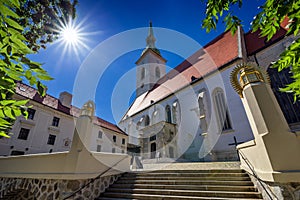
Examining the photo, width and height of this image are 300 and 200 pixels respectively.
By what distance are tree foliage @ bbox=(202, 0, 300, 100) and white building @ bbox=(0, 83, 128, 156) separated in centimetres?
1461

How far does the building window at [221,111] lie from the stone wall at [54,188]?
10197 millimetres

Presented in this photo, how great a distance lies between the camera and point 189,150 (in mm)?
14641

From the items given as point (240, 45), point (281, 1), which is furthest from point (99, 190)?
point (240, 45)

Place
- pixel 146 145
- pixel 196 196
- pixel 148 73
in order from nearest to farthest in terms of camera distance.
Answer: pixel 196 196
pixel 146 145
pixel 148 73

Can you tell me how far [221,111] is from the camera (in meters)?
13.1

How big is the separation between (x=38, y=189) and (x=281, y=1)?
8080 millimetres

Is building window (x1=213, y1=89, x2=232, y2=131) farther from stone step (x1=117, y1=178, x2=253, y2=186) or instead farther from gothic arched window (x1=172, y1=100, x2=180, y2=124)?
stone step (x1=117, y1=178, x2=253, y2=186)

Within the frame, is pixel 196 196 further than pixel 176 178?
No

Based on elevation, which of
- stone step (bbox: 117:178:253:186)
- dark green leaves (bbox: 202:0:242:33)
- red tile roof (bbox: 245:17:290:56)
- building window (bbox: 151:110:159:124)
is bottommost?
stone step (bbox: 117:178:253:186)

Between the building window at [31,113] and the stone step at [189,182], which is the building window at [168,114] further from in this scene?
the building window at [31,113]

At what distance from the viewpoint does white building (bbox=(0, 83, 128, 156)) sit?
1250 cm

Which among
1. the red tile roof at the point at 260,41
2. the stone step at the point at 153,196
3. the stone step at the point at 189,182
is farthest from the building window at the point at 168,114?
the stone step at the point at 153,196

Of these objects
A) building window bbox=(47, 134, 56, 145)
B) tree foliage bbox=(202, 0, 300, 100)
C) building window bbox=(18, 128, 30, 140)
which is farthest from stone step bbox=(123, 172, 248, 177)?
building window bbox=(47, 134, 56, 145)

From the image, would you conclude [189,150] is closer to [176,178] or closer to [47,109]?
[176,178]
